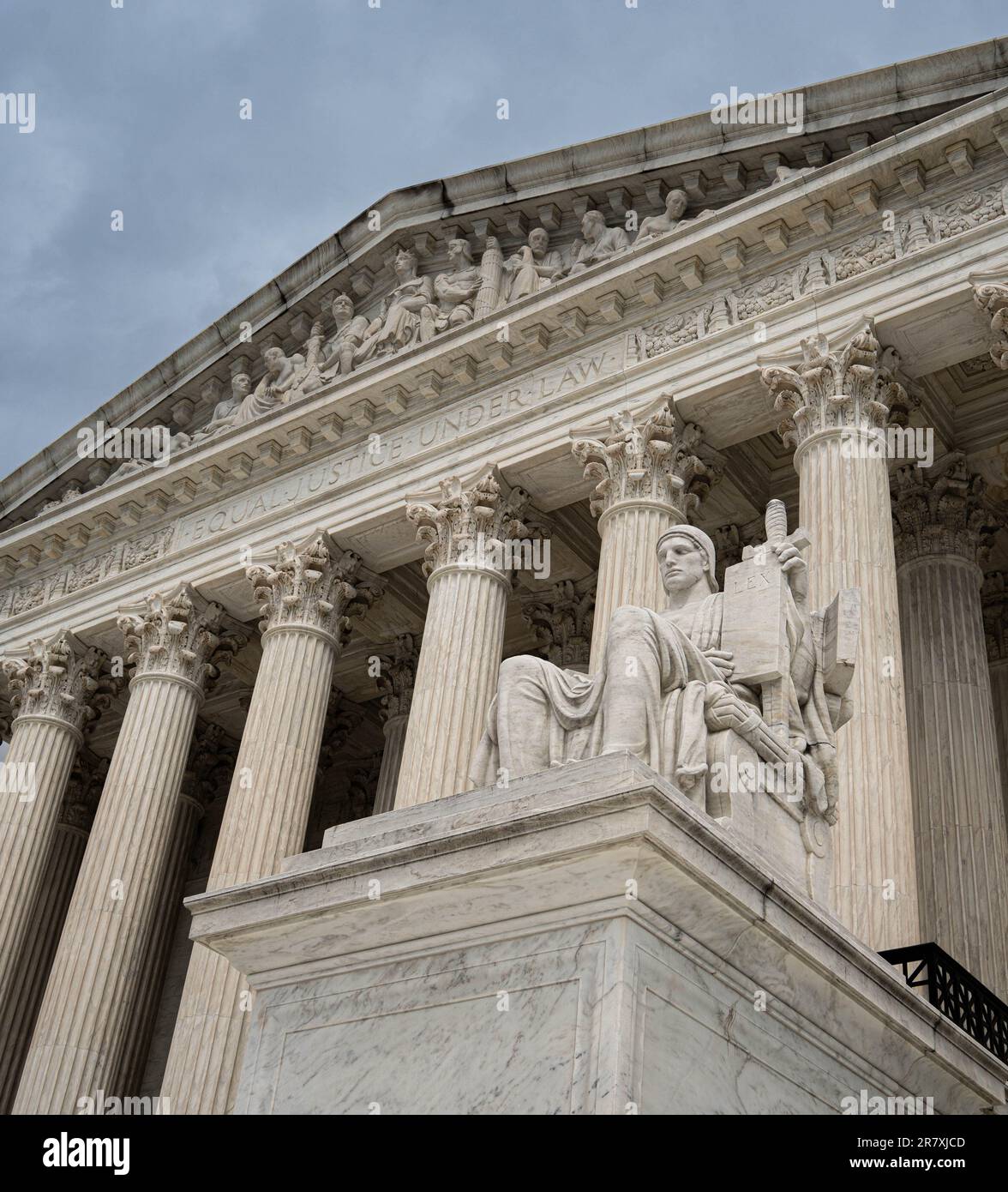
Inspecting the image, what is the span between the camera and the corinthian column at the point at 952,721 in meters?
18.7

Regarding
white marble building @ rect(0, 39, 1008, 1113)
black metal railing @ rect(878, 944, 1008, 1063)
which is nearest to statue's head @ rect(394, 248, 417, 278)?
white marble building @ rect(0, 39, 1008, 1113)

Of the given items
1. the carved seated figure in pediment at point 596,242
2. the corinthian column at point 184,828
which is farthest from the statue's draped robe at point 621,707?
the corinthian column at point 184,828

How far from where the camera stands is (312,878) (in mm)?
7324

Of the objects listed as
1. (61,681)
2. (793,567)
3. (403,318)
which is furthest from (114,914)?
(793,567)

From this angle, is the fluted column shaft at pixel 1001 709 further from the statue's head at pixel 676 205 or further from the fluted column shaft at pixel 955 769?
the statue's head at pixel 676 205

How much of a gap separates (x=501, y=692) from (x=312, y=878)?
6.06 feet

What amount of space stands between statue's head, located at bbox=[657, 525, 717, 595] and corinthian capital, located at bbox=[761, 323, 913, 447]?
28.5 feet

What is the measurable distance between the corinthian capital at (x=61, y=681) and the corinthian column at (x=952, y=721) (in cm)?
1531

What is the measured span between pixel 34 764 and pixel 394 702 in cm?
674

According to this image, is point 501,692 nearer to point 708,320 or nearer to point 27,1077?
point 708,320

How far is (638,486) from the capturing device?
66.4 ft

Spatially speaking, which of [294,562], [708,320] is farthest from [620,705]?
[294,562]
